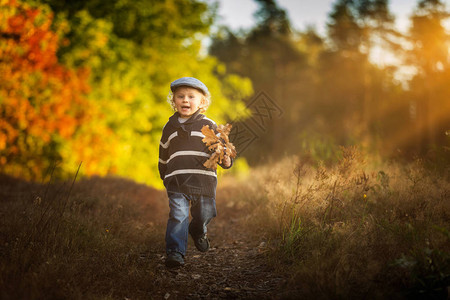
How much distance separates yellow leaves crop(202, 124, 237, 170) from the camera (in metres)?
3.43

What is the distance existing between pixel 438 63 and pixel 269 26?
42.5 ft

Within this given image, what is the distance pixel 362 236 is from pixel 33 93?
819 cm

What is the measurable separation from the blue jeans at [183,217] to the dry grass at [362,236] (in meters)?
0.84

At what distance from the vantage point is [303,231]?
3.55 metres

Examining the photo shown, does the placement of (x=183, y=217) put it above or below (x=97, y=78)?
below

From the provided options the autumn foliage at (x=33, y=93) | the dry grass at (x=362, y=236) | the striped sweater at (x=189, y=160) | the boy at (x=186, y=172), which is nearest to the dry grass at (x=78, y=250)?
the boy at (x=186, y=172)

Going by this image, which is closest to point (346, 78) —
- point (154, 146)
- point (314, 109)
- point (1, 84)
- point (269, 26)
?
point (314, 109)

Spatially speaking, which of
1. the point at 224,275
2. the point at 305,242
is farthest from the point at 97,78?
the point at 305,242

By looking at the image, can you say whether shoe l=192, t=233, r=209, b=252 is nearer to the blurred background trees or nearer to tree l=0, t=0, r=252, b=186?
tree l=0, t=0, r=252, b=186

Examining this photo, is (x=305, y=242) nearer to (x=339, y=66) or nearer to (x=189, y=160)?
(x=189, y=160)

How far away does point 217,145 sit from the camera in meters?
3.47

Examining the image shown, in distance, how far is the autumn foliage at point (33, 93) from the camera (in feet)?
25.0

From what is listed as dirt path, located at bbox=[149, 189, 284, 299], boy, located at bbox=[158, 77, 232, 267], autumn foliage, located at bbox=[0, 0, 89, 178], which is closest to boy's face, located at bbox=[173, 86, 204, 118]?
boy, located at bbox=[158, 77, 232, 267]

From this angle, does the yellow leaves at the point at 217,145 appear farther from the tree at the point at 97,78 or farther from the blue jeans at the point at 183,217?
the tree at the point at 97,78
